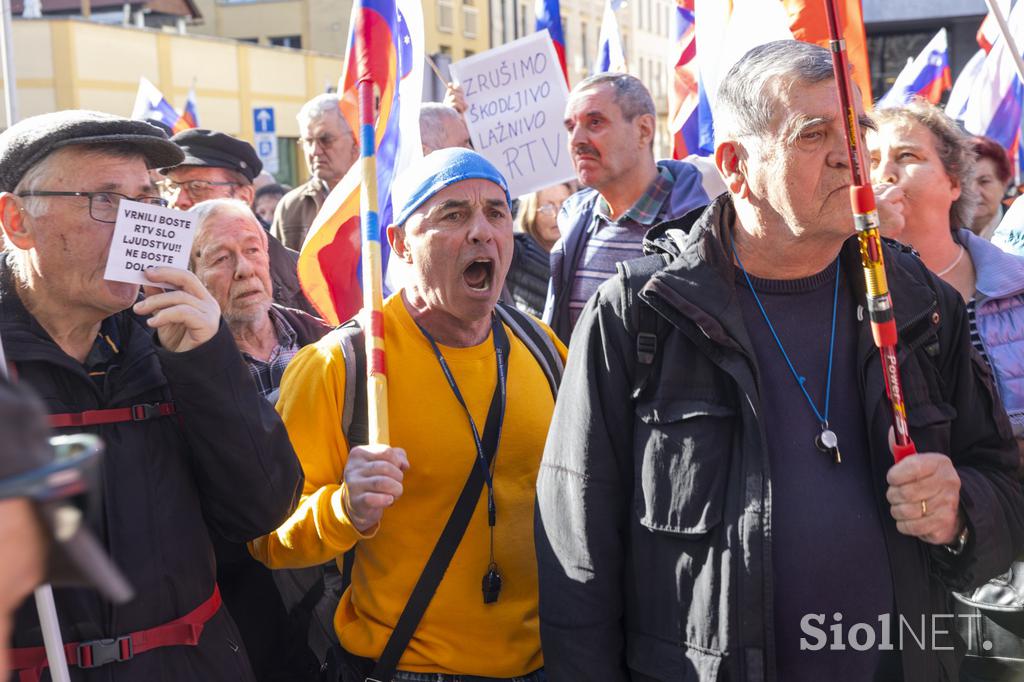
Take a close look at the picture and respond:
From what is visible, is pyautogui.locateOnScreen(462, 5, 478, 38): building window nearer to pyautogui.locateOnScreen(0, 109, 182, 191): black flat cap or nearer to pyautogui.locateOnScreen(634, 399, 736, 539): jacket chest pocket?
pyautogui.locateOnScreen(0, 109, 182, 191): black flat cap

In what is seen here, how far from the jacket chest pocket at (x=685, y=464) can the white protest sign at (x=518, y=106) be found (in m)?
4.04

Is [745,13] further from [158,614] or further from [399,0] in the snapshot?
[158,614]

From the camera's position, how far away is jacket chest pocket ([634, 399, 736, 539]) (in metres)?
2.39

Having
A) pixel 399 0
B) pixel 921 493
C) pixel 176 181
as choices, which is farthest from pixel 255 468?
pixel 176 181

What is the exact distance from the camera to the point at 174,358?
2.56 metres

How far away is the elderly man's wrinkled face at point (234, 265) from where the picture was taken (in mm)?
3924

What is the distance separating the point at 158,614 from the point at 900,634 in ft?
5.13

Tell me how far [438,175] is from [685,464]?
1.11m

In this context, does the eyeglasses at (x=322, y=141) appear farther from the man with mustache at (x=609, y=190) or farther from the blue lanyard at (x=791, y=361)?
the blue lanyard at (x=791, y=361)

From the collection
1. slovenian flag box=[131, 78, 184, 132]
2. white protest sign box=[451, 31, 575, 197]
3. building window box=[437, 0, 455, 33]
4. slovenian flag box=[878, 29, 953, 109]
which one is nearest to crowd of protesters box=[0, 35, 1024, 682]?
white protest sign box=[451, 31, 575, 197]

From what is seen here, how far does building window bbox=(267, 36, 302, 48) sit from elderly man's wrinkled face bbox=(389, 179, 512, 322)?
4257cm

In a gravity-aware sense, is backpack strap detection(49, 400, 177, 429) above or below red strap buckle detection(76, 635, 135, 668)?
above

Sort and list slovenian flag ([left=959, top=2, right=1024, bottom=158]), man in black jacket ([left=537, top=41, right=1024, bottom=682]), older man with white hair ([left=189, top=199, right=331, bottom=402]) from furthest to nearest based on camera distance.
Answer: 1. slovenian flag ([left=959, top=2, right=1024, bottom=158])
2. older man with white hair ([left=189, top=199, right=331, bottom=402])
3. man in black jacket ([left=537, top=41, right=1024, bottom=682])

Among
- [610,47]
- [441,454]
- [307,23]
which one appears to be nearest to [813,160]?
[441,454]
